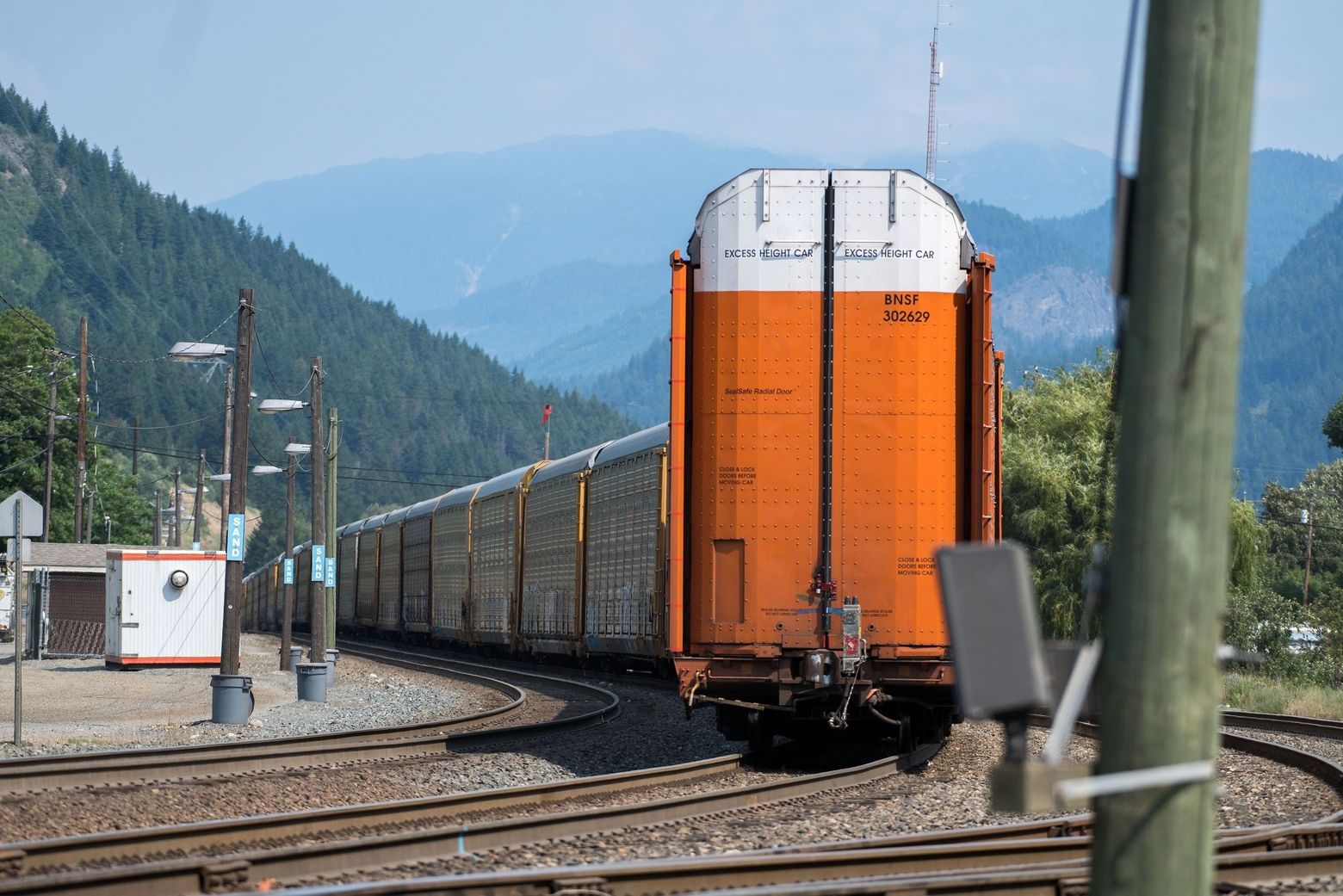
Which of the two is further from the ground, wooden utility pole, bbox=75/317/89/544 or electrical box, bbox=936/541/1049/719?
wooden utility pole, bbox=75/317/89/544

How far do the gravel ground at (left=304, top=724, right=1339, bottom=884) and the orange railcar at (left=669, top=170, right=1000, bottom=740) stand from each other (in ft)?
3.44

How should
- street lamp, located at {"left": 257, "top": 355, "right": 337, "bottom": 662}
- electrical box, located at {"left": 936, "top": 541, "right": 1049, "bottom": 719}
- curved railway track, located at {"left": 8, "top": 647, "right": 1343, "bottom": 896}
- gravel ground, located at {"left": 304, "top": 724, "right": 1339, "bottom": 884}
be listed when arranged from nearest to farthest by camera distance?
electrical box, located at {"left": 936, "top": 541, "right": 1049, "bottom": 719}, curved railway track, located at {"left": 8, "top": 647, "right": 1343, "bottom": 896}, gravel ground, located at {"left": 304, "top": 724, "right": 1339, "bottom": 884}, street lamp, located at {"left": 257, "top": 355, "right": 337, "bottom": 662}

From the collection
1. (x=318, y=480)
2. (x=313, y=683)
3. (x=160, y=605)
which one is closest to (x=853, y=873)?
(x=313, y=683)

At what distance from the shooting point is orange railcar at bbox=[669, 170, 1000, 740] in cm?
1346

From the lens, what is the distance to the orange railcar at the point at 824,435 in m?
13.5

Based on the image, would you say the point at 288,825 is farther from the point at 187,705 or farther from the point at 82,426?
the point at 82,426

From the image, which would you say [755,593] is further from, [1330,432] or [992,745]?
[1330,432]

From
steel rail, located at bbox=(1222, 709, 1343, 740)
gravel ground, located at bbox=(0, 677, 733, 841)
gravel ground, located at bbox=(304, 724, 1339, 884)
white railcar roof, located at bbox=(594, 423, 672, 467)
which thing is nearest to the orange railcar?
gravel ground, located at bbox=(304, 724, 1339, 884)

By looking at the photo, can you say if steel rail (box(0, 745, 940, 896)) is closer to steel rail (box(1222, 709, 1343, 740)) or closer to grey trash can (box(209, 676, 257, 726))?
grey trash can (box(209, 676, 257, 726))

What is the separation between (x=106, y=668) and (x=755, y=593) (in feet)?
84.0

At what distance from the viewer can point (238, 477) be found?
25.2 metres

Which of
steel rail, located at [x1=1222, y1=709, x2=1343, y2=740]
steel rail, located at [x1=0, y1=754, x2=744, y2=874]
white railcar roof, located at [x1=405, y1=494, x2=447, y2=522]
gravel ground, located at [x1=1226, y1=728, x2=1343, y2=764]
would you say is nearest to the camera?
steel rail, located at [x1=0, y1=754, x2=744, y2=874]

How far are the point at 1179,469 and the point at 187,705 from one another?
23.6 meters

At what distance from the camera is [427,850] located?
9.23 m
